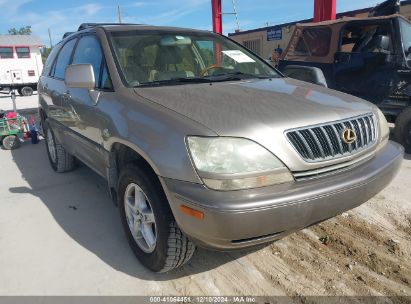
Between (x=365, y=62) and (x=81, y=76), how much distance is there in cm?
449

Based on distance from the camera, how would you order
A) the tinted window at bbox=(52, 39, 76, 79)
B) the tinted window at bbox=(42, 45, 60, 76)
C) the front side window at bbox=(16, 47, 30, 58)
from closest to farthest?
the tinted window at bbox=(52, 39, 76, 79) < the tinted window at bbox=(42, 45, 60, 76) < the front side window at bbox=(16, 47, 30, 58)

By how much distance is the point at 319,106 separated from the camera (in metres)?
2.40

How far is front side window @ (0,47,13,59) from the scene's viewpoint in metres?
21.4

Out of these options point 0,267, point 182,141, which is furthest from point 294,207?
point 0,267

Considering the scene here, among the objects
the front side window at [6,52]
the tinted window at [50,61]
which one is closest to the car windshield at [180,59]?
the tinted window at [50,61]

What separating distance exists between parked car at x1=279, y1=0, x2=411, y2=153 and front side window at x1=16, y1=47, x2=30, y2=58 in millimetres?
20200

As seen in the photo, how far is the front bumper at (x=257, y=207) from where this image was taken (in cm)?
192

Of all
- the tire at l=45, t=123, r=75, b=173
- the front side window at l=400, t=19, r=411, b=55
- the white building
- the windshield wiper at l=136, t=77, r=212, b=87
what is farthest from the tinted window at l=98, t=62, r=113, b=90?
the white building

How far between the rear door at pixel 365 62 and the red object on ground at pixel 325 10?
3.42 metres

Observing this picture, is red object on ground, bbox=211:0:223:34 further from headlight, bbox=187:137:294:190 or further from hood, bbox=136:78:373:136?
headlight, bbox=187:137:294:190

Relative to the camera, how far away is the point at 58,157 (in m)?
4.76

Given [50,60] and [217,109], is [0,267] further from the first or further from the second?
[50,60]

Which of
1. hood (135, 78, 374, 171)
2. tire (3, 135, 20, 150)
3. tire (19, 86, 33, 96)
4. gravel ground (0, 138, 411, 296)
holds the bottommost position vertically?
gravel ground (0, 138, 411, 296)

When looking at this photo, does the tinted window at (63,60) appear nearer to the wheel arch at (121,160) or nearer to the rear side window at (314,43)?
the wheel arch at (121,160)
